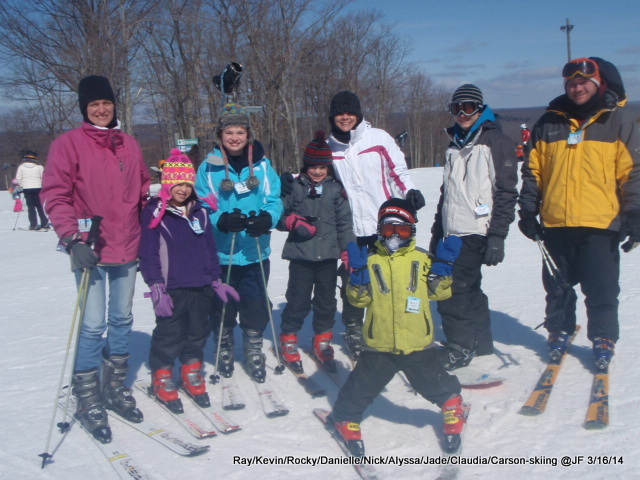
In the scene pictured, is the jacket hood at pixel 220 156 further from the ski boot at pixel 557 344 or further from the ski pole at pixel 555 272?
the ski boot at pixel 557 344

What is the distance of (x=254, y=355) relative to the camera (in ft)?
13.7

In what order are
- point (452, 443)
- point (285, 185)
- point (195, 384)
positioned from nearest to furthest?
point (452, 443), point (195, 384), point (285, 185)

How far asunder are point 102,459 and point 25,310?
13.4 feet

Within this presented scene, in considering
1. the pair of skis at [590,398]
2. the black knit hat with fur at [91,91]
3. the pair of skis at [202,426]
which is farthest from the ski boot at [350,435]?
the black knit hat with fur at [91,91]

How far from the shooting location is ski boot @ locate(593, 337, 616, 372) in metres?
3.73

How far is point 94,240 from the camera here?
323 cm

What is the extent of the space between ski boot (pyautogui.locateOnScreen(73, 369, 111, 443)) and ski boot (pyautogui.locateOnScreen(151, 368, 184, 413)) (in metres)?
0.37

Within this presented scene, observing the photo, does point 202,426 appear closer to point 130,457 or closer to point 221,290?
point 130,457

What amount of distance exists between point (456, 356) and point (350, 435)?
1.34 meters

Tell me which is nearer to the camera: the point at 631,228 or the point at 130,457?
the point at 130,457

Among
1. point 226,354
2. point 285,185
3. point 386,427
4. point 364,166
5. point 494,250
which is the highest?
point 364,166

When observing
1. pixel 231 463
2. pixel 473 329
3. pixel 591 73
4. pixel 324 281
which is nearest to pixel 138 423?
pixel 231 463

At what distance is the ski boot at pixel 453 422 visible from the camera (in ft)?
9.75

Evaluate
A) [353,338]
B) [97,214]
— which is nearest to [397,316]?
[353,338]
